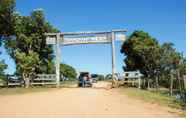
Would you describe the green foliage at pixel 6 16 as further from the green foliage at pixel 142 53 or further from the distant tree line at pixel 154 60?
the green foliage at pixel 142 53

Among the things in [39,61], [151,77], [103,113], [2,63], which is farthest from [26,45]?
[103,113]

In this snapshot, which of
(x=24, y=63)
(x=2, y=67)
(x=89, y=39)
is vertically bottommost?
(x=2, y=67)

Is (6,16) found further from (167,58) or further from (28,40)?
(167,58)

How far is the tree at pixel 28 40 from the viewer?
39.4 m

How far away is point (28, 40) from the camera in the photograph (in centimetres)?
4131

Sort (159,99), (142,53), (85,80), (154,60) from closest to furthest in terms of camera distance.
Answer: (159,99) → (85,80) → (154,60) → (142,53)

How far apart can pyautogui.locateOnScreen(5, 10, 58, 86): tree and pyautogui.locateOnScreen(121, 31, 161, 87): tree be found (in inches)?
707

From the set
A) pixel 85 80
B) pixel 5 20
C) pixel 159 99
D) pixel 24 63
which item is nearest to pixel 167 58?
pixel 85 80

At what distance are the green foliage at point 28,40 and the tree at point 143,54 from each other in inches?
707

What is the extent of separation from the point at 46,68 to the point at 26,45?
6646 mm

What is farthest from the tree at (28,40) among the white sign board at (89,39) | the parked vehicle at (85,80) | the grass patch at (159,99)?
the grass patch at (159,99)

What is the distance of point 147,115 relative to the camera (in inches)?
529

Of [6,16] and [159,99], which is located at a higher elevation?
[6,16]

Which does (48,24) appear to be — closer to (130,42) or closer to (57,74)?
(57,74)
